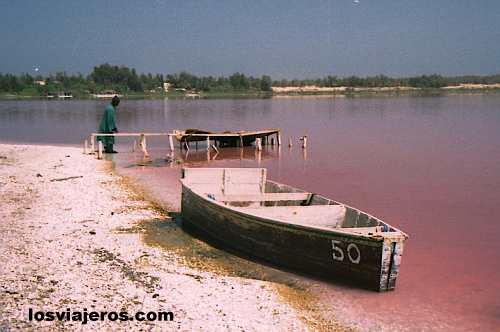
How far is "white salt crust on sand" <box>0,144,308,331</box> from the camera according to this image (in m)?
6.04

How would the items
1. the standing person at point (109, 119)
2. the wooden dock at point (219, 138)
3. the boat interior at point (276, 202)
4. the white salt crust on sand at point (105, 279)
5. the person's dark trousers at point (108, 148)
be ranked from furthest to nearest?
the wooden dock at point (219, 138)
the person's dark trousers at point (108, 148)
the standing person at point (109, 119)
the boat interior at point (276, 202)
the white salt crust on sand at point (105, 279)

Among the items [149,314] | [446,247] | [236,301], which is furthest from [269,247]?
[446,247]

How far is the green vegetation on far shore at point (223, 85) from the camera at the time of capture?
406 feet

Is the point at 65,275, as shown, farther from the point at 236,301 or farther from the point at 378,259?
the point at 378,259

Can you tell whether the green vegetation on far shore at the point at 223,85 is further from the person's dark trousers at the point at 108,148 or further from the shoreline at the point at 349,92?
the person's dark trousers at the point at 108,148

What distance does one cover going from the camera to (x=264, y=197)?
33.3 feet

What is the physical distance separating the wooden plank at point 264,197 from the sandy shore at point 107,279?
5.82 ft

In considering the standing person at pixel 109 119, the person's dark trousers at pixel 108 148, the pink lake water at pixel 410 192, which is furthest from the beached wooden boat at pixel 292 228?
the person's dark trousers at pixel 108 148

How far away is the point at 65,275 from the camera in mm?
7051

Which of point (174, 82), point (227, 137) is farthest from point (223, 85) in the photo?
point (227, 137)

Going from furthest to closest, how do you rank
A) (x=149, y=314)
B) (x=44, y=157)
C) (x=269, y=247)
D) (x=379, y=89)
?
1. (x=379, y=89)
2. (x=44, y=157)
3. (x=269, y=247)
4. (x=149, y=314)

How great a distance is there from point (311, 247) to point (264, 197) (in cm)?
265

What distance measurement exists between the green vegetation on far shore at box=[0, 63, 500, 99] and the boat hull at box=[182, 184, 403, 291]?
115 m

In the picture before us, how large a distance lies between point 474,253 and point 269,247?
3880mm
